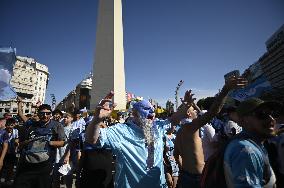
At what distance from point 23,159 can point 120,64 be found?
27585mm

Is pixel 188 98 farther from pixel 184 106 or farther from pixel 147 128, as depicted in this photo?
pixel 147 128

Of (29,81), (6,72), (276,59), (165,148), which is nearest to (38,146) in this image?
(165,148)

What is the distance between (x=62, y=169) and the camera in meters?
5.53

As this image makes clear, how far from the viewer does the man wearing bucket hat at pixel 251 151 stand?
1713 mm

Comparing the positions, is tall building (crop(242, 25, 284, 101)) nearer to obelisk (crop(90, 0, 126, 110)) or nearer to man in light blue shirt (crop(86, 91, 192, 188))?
obelisk (crop(90, 0, 126, 110))

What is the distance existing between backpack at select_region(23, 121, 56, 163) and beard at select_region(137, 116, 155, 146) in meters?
1.88

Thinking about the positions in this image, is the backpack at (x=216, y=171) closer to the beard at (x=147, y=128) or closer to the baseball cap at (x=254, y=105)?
the baseball cap at (x=254, y=105)

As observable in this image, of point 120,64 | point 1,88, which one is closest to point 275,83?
point 120,64

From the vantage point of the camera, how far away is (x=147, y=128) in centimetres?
339

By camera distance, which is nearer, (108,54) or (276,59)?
(108,54)

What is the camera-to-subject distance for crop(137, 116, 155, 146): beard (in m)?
3.29

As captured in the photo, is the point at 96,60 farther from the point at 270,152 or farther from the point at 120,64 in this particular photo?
the point at 270,152

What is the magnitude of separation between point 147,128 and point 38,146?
6.77ft

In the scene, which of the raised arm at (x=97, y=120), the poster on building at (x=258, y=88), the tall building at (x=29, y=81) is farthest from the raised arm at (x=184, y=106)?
the tall building at (x=29, y=81)
